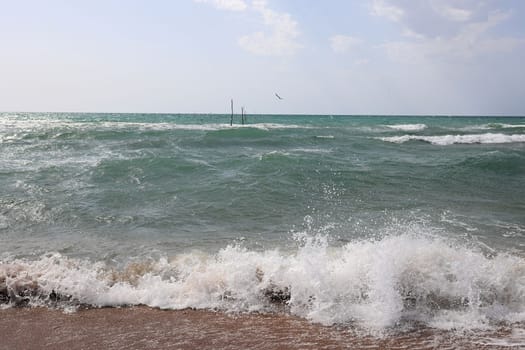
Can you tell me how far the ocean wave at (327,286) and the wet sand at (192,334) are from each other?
196 mm

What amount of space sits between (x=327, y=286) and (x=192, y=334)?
4.95ft

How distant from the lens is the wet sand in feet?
11.3

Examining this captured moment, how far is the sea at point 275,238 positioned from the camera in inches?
169

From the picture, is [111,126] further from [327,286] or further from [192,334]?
[192,334]

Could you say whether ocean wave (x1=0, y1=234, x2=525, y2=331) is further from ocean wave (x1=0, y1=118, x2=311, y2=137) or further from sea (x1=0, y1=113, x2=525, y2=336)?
ocean wave (x1=0, y1=118, x2=311, y2=137)

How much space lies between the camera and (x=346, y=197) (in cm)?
944

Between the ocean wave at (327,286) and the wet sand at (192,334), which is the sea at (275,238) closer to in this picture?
the ocean wave at (327,286)

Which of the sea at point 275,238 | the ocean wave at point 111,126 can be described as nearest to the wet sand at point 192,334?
the sea at point 275,238

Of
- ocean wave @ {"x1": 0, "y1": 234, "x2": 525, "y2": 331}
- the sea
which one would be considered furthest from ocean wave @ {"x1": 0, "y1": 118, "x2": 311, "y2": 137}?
ocean wave @ {"x1": 0, "y1": 234, "x2": 525, "y2": 331}

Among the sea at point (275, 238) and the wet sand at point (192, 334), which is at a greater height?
the sea at point (275, 238)

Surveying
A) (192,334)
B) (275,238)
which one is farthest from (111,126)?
(192,334)

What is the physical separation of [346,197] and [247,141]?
12.7 meters

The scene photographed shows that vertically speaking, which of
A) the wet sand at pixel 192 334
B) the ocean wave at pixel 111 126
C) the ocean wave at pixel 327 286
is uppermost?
the ocean wave at pixel 111 126

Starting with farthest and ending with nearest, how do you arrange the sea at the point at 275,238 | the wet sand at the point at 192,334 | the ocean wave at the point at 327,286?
the sea at the point at 275,238, the ocean wave at the point at 327,286, the wet sand at the point at 192,334
